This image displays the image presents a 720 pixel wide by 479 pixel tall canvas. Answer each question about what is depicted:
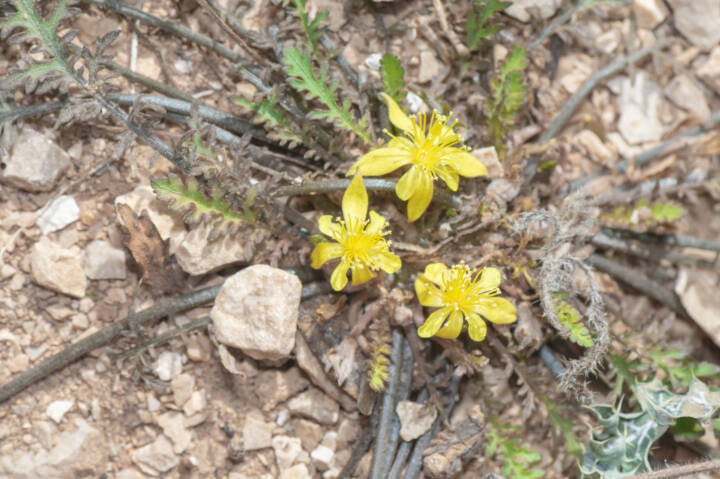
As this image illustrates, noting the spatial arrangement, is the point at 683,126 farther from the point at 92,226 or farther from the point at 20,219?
the point at 20,219

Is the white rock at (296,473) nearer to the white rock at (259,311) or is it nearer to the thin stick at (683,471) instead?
the white rock at (259,311)

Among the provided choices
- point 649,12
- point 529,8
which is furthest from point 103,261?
point 649,12

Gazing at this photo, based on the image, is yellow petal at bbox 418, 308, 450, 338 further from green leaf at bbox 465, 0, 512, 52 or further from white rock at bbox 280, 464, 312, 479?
green leaf at bbox 465, 0, 512, 52

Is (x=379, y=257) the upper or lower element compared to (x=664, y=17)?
lower

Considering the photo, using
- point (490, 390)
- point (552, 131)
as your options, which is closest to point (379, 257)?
point (490, 390)

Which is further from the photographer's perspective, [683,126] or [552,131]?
[683,126]

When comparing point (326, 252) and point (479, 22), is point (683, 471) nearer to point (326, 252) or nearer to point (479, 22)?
point (326, 252)

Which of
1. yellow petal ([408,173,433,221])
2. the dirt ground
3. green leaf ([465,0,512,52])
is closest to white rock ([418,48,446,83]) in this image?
the dirt ground

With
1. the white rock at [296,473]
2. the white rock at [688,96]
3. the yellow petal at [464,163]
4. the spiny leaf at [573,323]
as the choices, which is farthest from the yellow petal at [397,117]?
the white rock at [688,96]
